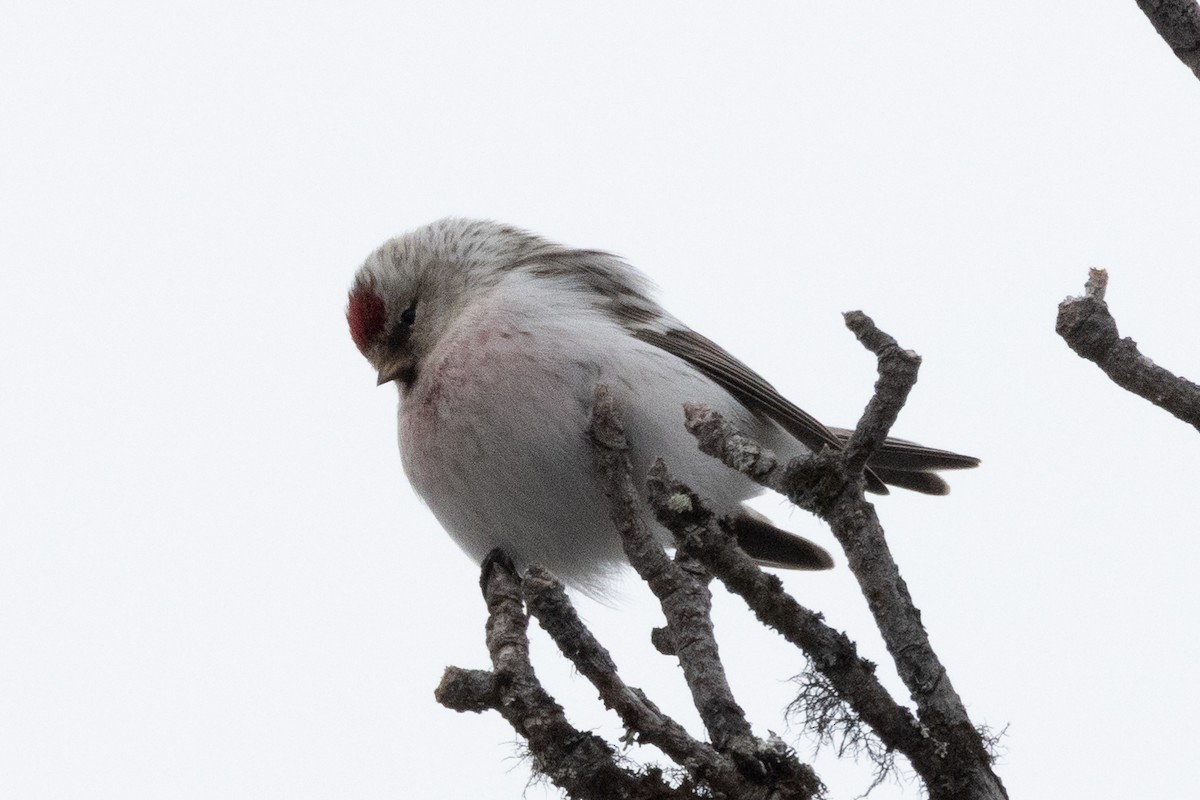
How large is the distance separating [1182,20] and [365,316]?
3.85 m

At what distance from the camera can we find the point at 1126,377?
2.81 meters

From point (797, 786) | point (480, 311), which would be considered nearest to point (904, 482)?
point (480, 311)

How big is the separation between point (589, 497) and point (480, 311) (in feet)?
3.02

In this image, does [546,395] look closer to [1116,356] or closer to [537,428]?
[537,428]

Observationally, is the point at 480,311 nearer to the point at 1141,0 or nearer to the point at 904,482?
the point at 904,482

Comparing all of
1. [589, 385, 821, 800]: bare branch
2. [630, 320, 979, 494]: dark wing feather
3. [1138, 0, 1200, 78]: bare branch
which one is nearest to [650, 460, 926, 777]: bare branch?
[589, 385, 821, 800]: bare branch

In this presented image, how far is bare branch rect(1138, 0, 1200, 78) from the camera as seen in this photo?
247cm

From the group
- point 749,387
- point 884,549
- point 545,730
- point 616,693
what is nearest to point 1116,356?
point 884,549

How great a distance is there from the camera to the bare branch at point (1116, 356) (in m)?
2.77

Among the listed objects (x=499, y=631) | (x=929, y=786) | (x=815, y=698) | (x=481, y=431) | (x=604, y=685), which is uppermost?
(x=481, y=431)

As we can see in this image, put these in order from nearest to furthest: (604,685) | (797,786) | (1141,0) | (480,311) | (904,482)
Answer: (1141,0)
(797,786)
(604,685)
(480,311)
(904,482)

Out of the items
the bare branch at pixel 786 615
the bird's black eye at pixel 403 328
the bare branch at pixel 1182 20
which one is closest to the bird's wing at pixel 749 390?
the bird's black eye at pixel 403 328

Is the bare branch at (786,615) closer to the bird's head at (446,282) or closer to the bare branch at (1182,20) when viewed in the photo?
the bare branch at (1182,20)

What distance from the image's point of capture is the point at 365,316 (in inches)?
227
